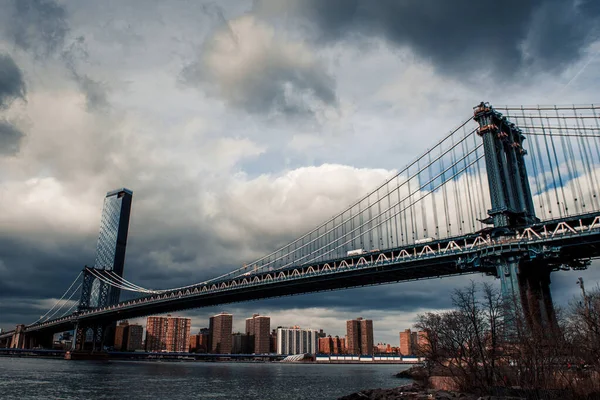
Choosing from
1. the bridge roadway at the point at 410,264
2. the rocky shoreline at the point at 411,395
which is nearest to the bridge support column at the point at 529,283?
the bridge roadway at the point at 410,264

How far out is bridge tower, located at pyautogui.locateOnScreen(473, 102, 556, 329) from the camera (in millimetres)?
54250

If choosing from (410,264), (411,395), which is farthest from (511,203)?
(411,395)

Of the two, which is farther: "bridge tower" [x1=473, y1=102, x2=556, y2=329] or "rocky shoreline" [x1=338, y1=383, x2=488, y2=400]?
"bridge tower" [x1=473, y1=102, x2=556, y2=329]

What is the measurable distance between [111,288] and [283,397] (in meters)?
150

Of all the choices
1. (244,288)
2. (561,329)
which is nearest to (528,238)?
(561,329)

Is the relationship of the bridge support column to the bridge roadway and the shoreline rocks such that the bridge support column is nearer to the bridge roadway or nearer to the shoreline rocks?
the bridge roadway

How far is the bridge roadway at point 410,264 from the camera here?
2101 inches

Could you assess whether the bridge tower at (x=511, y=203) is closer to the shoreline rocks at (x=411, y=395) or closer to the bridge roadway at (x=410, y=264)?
the bridge roadway at (x=410, y=264)

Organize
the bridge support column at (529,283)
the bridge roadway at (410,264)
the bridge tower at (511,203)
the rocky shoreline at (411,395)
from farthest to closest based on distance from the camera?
the bridge tower at (511,203)
the bridge roadway at (410,264)
the bridge support column at (529,283)
the rocky shoreline at (411,395)

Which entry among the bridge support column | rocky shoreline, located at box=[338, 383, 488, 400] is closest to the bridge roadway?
the bridge support column

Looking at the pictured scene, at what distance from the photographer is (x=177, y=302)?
103m

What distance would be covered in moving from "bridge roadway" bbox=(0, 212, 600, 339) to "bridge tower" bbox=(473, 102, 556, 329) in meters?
1.30

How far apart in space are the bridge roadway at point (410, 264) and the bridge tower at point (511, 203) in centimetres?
130

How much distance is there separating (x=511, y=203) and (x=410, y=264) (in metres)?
15.9
